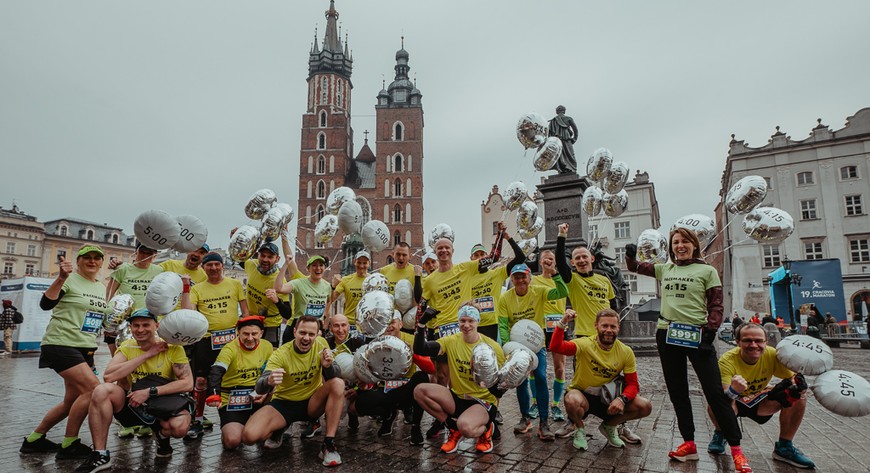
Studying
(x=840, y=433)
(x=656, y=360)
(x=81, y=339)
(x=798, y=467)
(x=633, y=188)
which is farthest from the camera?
(x=633, y=188)

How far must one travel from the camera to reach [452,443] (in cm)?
435

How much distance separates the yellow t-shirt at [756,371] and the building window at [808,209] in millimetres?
37653

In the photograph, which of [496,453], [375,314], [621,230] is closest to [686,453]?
[496,453]

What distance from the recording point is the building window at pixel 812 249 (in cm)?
3291

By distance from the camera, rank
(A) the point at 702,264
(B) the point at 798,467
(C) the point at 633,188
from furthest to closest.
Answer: (C) the point at 633,188 → (A) the point at 702,264 → (B) the point at 798,467

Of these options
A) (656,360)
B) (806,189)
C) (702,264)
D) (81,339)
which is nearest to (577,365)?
(702,264)

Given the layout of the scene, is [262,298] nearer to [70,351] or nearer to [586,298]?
[70,351]

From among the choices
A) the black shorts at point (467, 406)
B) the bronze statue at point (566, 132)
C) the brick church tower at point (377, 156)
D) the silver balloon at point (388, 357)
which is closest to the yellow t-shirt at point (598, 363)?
the black shorts at point (467, 406)

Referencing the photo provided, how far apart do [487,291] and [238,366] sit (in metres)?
2.74

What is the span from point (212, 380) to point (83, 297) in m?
1.69

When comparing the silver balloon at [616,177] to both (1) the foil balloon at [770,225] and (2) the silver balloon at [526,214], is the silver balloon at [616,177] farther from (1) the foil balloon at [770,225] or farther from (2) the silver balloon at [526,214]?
(1) the foil balloon at [770,225]

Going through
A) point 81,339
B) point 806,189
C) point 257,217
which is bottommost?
point 81,339

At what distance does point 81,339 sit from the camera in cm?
460

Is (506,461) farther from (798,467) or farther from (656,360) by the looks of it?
(656,360)
